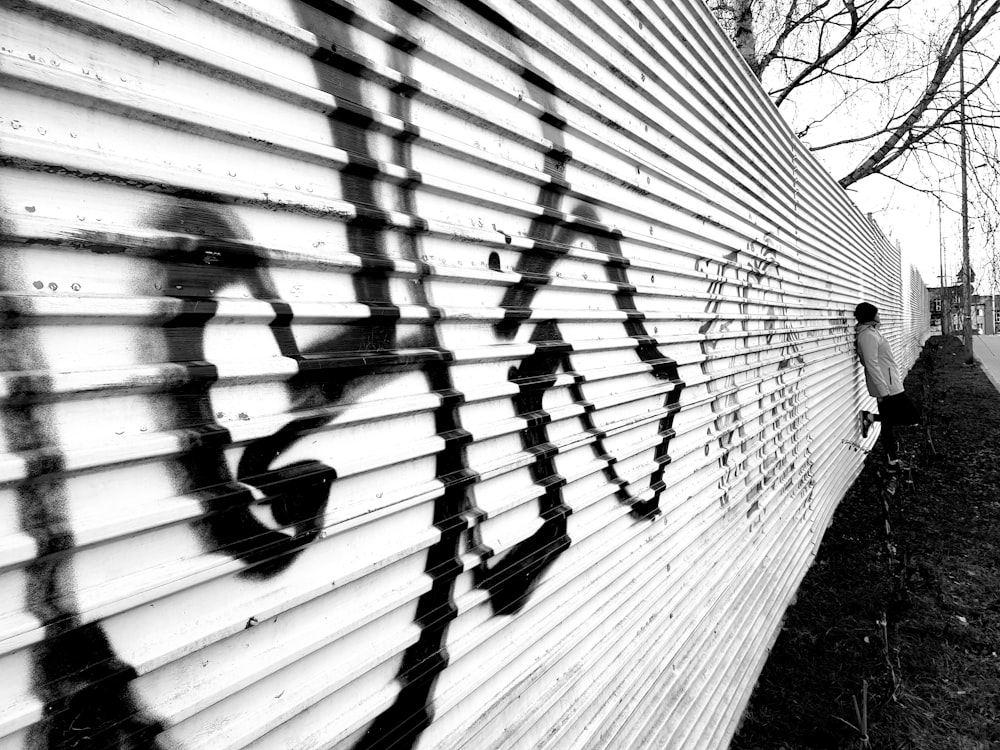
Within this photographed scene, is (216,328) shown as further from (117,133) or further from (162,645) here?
(162,645)

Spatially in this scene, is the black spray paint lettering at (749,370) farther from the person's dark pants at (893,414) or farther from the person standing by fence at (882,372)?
the person's dark pants at (893,414)

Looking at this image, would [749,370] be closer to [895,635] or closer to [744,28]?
[895,635]

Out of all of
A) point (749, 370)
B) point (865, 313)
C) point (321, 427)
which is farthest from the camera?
point (865, 313)

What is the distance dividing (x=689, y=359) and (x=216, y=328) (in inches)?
92.0

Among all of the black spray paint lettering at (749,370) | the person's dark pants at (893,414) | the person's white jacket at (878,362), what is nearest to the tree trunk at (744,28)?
the person's white jacket at (878,362)

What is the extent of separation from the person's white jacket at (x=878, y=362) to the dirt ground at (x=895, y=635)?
100 cm

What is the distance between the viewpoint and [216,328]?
1.05 meters

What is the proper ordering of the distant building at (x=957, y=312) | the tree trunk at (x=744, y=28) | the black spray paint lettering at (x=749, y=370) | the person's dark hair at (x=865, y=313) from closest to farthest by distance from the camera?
the black spray paint lettering at (x=749, y=370)
the person's dark hair at (x=865, y=313)
the tree trunk at (x=744, y=28)
the distant building at (x=957, y=312)

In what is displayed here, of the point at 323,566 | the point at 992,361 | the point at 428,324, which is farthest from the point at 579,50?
the point at 992,361

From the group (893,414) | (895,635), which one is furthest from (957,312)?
(895,635)

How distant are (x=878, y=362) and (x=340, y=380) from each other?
21.3 ft

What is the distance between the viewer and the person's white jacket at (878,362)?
620 cm

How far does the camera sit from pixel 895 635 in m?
3.90

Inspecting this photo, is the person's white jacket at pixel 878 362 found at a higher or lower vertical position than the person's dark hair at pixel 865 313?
lower
